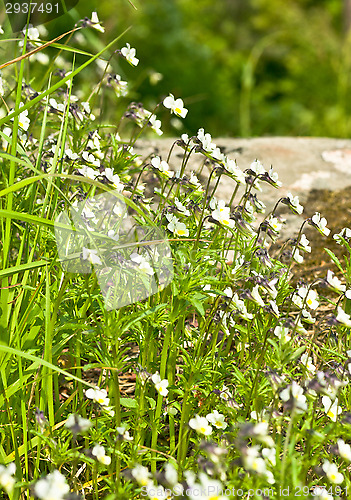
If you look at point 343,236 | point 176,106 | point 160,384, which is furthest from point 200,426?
point 176,106

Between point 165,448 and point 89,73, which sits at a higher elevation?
point 89,73

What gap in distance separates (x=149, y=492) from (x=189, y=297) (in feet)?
1.76

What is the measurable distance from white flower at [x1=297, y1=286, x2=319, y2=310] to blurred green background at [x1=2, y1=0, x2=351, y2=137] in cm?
363

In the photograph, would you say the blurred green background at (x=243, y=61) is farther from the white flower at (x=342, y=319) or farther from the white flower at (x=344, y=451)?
the white flower at (x=344, y=451)

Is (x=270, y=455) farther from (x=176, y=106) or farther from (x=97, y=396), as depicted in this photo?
(x=176, y=106)

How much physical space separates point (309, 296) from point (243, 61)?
7600 mm

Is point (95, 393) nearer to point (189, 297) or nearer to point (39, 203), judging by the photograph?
point (189, 297)

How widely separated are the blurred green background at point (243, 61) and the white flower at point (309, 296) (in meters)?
3.63

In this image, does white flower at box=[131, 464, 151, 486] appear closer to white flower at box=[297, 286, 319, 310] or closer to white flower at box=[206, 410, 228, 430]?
white flower at box=[206, 410, 228, 430]

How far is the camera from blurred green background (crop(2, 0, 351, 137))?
267 inches

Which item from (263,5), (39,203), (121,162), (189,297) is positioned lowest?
(189,297)

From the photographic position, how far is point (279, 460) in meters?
1.45

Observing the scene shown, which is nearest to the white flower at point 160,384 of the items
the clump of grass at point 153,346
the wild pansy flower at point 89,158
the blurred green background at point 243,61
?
the clump of grass at point 153,346

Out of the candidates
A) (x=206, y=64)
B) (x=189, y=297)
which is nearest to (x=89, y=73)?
(x=206, y=64)
